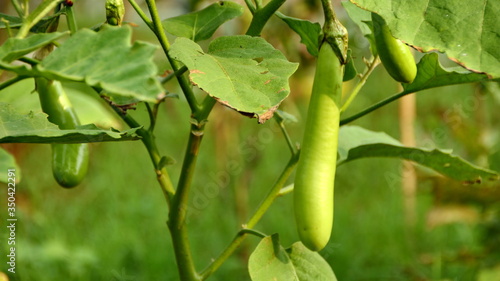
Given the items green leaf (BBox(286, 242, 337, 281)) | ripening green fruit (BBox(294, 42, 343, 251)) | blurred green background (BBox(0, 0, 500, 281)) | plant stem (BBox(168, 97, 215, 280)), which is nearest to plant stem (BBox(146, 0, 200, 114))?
plant stem (BBox(168, 97, 215, 280))

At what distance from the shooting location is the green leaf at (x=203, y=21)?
0.81m

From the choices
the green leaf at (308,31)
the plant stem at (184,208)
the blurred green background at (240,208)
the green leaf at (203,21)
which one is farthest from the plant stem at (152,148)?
the blurred green background at (240,208)

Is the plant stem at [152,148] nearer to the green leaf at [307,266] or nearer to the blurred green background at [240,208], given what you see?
the green leaf at [307,266]

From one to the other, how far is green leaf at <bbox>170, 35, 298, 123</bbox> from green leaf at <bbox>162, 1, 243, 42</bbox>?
4.6 inches

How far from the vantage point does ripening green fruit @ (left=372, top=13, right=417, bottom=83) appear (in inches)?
26.6

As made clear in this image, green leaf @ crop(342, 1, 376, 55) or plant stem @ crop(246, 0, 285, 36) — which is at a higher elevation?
plant stem @ crop(246, 0, 285, 36)

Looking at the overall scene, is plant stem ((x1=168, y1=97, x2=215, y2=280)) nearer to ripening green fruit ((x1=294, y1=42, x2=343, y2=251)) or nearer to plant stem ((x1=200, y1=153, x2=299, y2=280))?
plant stem ((x1=200, y1=153, x2=299, y2=280))

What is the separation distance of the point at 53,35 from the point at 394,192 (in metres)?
2.36

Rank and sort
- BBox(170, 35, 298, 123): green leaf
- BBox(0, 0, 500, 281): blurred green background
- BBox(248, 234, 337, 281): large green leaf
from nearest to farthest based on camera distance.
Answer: BBox(170, 35, 298, 123): green leaf < BBox(248, 234, 337, 281): large green leaf < BBox(0, 0, 500, 281): blurred green background

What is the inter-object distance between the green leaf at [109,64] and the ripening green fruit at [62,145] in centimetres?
30

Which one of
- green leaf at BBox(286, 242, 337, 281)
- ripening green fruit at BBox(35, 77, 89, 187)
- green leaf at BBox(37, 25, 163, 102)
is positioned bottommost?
green leaf at BBox(286, 242, 337, 281)

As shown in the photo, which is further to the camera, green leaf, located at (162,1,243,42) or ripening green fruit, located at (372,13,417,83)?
green leaf, located at (162,1,243,42)

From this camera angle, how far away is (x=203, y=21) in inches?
32.4

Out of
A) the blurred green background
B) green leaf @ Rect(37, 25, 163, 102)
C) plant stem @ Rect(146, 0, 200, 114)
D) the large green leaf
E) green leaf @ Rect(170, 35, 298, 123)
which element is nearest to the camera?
green leaf @ Rect(37, 25, 163, 102)
